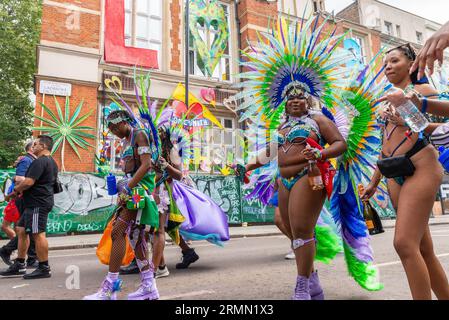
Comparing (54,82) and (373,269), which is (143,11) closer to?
(54,82)

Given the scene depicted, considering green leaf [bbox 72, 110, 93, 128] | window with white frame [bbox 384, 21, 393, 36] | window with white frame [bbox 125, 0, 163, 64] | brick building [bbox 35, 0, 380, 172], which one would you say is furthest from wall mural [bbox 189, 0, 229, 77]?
window with white frame [bbox 384, 21, 393, 36]

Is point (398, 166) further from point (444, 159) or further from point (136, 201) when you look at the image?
point (136, 201)

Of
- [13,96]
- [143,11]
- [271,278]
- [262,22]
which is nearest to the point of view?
[271,278]

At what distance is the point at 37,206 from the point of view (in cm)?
494

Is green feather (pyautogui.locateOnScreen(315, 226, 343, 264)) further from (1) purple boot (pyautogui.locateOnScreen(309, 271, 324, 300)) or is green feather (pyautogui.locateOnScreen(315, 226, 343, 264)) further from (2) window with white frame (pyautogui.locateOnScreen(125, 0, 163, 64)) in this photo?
(2) window with white frame (pyautogui.locateOnScreen(125, 0, 163, 64))

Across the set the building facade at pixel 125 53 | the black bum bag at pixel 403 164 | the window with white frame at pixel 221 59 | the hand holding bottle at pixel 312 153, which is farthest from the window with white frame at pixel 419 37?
the black bum bag at pixel 403 164

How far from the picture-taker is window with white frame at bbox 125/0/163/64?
16377 millimetres

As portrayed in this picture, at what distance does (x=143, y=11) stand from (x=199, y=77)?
3985 millimetres

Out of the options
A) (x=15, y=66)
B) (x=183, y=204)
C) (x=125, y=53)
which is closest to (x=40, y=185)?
(x=183, y=204)

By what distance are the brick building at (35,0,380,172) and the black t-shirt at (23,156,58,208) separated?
9.31m

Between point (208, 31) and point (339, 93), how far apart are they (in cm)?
1638

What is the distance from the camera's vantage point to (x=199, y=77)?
696 inches

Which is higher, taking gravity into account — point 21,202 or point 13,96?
point 13,96
